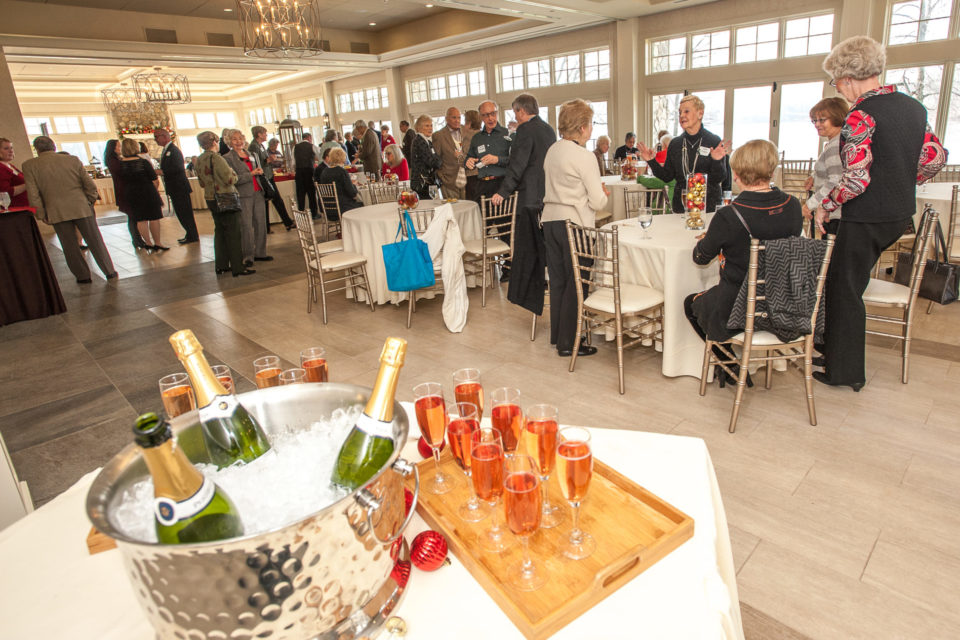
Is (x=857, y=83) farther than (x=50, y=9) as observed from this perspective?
No

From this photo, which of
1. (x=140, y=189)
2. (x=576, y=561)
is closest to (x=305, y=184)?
(x=140, y=189)

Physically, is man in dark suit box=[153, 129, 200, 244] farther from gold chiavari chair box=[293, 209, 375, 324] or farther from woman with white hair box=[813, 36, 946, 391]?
woman with white hair box=[813, 36, 946, 391]

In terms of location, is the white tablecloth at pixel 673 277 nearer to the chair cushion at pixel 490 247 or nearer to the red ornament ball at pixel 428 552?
the chair cushion at pixel 490 247

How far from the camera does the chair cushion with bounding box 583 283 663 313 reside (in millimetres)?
3209

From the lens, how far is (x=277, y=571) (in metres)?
0.59

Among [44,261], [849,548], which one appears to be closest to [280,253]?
[44,261]

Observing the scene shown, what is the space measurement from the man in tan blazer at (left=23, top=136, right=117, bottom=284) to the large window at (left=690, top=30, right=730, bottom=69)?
373 inches

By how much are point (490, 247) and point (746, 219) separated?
2736mm

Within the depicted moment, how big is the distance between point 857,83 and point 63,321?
21.3ft

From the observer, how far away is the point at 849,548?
1983mm

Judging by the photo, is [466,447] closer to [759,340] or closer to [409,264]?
[759,340]

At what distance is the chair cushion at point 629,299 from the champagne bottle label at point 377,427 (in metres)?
2.57

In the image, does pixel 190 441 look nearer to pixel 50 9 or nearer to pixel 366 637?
pixel 366 637

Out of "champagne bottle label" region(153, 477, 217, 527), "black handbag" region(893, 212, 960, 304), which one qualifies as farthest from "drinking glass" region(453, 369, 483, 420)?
"black handbag" region(893, 212, 960, 304)
